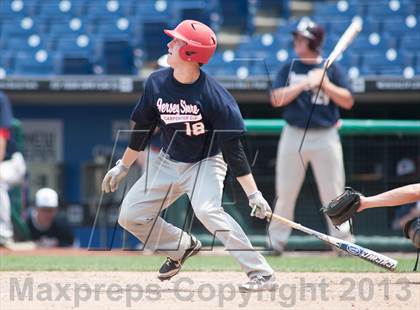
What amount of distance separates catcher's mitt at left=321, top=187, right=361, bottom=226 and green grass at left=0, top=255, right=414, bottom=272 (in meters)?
1.65

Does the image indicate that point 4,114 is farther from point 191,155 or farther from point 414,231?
point 414,231

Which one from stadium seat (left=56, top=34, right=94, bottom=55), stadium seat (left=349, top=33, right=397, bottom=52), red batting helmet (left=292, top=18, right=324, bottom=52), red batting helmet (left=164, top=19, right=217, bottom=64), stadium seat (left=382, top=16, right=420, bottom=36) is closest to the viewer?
red batting helmet (left=164, top=19, right=217, bottom=64)

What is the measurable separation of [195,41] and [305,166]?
323 cm

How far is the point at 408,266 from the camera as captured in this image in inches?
305

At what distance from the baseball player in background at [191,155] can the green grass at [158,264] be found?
1.51 metres

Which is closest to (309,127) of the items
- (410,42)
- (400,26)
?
(410,42)

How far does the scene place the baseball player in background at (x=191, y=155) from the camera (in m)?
5.86

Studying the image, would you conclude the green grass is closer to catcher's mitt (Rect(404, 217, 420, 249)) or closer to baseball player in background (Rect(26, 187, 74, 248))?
catcher's mitt (Rect(404, 217, 420, 249))

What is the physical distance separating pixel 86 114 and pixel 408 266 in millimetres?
5824

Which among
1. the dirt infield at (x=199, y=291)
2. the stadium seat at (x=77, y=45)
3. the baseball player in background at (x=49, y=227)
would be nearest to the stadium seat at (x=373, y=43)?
the stadium seat at (x=77, y=45)

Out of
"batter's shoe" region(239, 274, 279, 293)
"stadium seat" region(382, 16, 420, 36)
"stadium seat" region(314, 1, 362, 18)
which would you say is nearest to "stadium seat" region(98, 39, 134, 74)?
"stadium seat" region(314, 1, 362, 18)

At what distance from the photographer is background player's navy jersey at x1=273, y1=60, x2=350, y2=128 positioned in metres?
8.69

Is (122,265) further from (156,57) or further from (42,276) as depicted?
(156,57)

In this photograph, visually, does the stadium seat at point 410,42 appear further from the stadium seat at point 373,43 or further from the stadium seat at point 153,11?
the stadium seat at point 153,11
